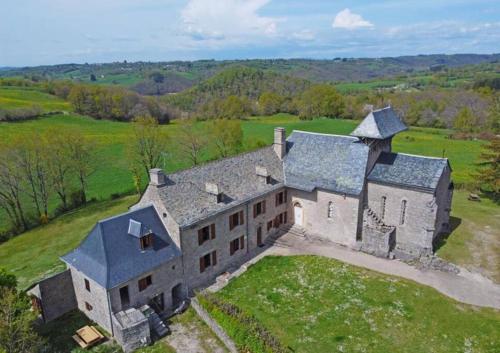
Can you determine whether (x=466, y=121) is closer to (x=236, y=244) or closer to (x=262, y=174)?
(x=262, y=174)

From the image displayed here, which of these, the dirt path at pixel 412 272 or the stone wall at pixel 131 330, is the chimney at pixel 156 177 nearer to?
the stone wall at pixel 131 330

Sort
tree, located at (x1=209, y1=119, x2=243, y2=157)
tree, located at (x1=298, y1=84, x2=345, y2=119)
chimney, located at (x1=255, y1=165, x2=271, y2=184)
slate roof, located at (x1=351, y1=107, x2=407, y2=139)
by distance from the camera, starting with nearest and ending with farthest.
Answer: slate roof, located at (x1=351, y1=107, x2=407, y2=139) < chimney, located at (x1=255, y1=165, x2=271, y2=184) < tree, located at (x1=209, y1=119, x2=243, y2=157) < tree, located at (x1=298, y1=84, x2=345, y2=119)

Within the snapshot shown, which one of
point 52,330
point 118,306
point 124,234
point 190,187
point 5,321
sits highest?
point 190,187

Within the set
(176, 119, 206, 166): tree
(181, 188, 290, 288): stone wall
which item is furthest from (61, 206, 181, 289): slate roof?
(176, 119, 206, 166): tree

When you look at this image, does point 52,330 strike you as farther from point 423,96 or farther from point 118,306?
point 423,96

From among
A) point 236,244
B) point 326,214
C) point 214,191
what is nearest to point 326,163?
point 326,214

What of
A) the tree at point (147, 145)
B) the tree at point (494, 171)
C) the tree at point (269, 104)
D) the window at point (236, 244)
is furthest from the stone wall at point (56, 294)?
the tree at point (269, 104)

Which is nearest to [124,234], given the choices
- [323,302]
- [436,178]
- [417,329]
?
[323,302]

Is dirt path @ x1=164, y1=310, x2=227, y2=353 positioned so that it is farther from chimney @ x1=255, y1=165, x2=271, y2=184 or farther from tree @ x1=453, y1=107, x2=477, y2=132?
tree @ x1=453, y1=107, x2=477, y2=132
